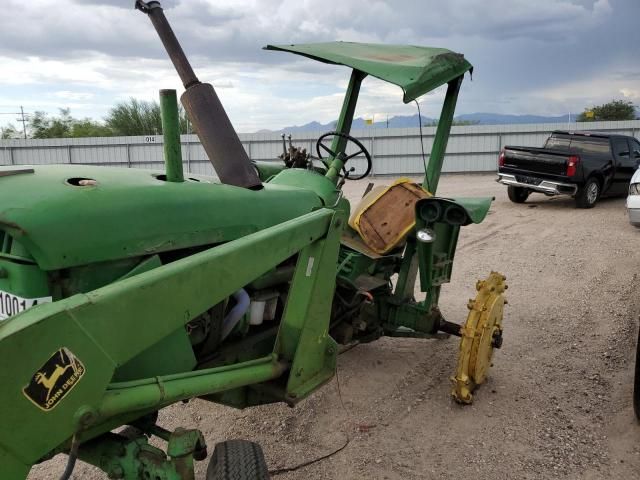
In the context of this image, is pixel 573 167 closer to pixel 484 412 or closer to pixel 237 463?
pixel 484 412

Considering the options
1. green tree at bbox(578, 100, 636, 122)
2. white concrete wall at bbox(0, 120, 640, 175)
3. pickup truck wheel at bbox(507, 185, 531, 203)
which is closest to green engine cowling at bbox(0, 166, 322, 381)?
pickup truck wheel at bbox(507, 185, 531, 203)

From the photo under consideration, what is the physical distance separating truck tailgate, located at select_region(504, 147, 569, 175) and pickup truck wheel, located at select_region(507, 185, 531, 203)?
1.97 feet

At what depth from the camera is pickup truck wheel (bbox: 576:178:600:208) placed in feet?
36.4

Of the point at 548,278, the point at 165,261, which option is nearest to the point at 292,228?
the point at 165,261

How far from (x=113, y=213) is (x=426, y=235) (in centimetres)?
205

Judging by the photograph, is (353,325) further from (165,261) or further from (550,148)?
(550,148)

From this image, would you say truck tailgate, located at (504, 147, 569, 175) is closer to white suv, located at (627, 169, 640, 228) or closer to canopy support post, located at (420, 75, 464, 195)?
white suv, located at (627, 169, 640, 228)

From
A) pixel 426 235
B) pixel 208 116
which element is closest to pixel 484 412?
pixel 426 235

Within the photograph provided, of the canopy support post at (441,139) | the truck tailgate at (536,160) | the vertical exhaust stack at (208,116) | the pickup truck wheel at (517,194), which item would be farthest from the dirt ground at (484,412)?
the pickup truck wheel at (517,194)

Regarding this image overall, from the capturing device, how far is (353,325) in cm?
376

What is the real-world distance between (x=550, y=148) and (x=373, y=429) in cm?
976

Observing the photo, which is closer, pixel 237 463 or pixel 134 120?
pixel 237 463

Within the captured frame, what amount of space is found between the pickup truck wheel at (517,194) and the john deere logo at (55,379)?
11.5 meters

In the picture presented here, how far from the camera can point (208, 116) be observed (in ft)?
9.57
